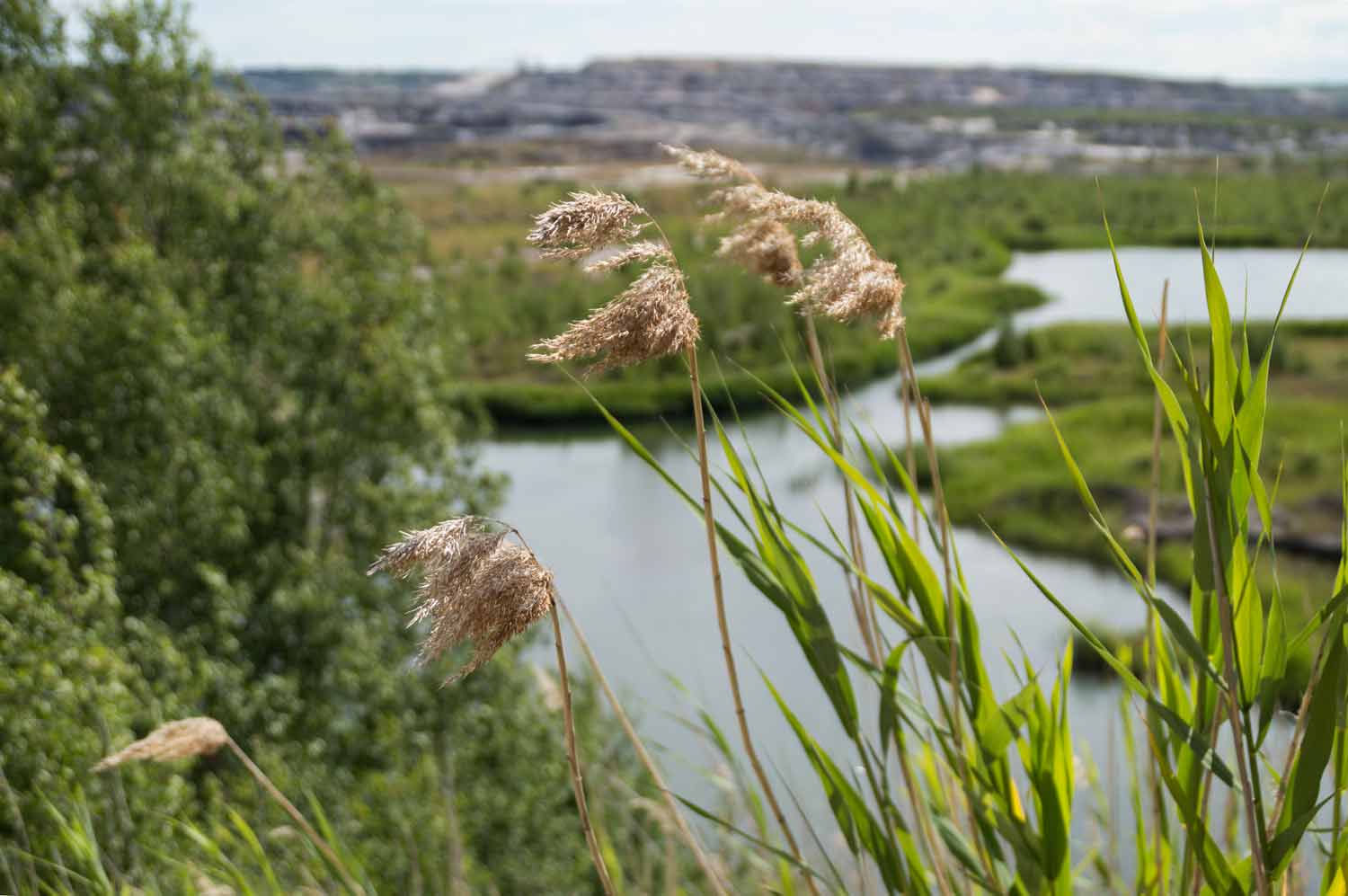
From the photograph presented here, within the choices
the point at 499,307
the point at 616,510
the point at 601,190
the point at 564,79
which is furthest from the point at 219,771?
the point at 564,79

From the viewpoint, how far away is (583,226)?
122 cm

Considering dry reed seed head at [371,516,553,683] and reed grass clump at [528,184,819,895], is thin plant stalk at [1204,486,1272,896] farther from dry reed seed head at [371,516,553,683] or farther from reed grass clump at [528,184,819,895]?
dry reed seed head at [371,516,553,683]

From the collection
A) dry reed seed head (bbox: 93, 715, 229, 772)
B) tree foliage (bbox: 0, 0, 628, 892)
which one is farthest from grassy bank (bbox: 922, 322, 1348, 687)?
dry reed seed head (bbox: 93, 715, 229, 772)

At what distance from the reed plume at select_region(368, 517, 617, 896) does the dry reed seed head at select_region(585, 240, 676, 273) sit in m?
0.03

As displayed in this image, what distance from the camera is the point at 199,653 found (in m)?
8.14

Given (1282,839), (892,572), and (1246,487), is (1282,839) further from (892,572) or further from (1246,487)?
(892,572)

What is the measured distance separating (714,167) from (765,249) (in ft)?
0.57

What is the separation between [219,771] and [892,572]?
30.3 ft

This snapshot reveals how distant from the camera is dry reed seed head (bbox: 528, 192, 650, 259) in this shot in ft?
3.99

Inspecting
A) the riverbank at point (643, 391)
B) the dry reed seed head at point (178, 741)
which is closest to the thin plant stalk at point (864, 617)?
the dry reed seed head at point (178, 741)

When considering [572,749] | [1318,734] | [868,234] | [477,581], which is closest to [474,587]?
[477,581]

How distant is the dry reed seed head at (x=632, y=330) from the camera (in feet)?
3.85

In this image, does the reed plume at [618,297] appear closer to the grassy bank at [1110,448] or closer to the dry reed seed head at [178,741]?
the dry reed seed head at [178,741]

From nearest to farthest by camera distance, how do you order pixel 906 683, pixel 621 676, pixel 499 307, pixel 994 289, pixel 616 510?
pixel 906 683 < pixel 621 676 < pixel 616 510 < pixel 499 307 < pixel 994 289
